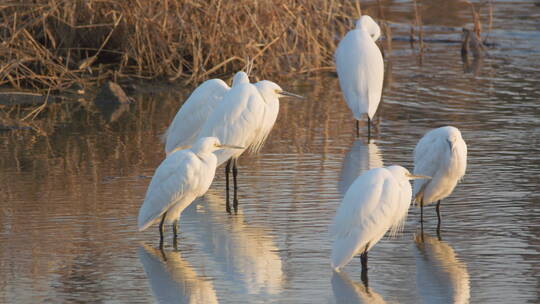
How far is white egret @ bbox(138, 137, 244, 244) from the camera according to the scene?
6.07 m

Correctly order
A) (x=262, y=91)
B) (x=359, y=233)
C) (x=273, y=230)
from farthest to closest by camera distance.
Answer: (x=262, y=91) < (x=273, y=230) < (x=359, y=233)

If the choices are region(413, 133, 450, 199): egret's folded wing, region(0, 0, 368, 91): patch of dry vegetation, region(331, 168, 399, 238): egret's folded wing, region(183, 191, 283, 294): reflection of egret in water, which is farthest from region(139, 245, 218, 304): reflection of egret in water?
region(0, 0, 368, 91): patch of dry vegetation

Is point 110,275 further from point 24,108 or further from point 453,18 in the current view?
point 453,18

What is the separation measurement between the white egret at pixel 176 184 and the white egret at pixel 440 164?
1329 mm

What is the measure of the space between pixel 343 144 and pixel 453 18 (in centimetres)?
934

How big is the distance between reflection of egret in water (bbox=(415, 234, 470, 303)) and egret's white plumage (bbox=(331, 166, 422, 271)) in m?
0.36

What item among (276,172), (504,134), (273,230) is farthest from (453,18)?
(273,230)

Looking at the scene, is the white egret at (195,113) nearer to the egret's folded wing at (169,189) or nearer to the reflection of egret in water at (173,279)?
the egret's folded wing at (169,189)

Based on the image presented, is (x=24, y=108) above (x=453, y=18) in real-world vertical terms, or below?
below

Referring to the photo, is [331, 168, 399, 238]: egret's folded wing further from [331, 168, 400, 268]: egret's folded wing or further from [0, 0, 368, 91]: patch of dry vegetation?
[0, 0, 368, 91]: patch of dry vegetation

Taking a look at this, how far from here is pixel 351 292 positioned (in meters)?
5.21

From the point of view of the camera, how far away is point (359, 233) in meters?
5.28

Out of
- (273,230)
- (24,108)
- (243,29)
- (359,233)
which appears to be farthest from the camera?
(243,29)

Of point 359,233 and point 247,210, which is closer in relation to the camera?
point 359,233
